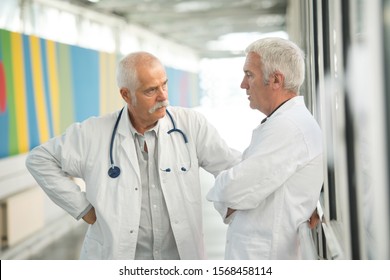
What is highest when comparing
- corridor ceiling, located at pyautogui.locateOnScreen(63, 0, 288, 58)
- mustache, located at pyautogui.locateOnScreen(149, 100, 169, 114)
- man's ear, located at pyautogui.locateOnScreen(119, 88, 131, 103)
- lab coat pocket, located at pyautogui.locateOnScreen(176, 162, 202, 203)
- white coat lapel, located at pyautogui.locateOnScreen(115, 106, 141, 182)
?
corridor ceiling, located at pyautogui.locateOnScreen(63, 0, 288, 58)

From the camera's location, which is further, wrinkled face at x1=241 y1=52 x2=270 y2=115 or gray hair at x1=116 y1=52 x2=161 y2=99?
gray hair at x1=116 y1=52 x2=161 y2=99

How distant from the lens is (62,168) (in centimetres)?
233

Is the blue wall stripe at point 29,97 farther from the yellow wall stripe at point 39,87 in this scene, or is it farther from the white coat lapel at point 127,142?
the white coat lapel at point 127,142

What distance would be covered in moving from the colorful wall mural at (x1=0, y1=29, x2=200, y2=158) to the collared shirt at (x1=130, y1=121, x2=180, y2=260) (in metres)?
2.33

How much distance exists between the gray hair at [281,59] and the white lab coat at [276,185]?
10 cm

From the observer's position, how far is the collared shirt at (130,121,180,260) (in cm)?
222

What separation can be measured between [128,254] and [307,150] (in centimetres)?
81

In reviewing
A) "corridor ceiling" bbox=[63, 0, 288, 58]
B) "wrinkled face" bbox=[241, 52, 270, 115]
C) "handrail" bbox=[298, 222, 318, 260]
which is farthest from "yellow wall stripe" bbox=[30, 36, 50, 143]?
"handrail" bbox=[298, 222, 318, 260]

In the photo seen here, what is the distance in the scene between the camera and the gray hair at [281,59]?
194 cm

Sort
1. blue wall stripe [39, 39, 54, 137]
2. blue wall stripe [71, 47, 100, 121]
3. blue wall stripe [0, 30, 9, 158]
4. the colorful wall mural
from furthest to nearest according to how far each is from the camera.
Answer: blue wall stripe [71, 47, 100, 121]
blue wall stripe [39, 39, 54, 137]
the colorful wall mural
blue wall stripe [0, 30, 9, 158]

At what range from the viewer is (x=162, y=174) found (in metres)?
2.22

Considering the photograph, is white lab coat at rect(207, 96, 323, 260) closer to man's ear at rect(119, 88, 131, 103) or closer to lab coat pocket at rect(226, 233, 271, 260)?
lab coat pocket at rect(226, 233, 271, 260)

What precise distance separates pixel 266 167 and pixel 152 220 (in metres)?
0.59

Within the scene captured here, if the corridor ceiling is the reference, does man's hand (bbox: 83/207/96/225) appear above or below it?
below
